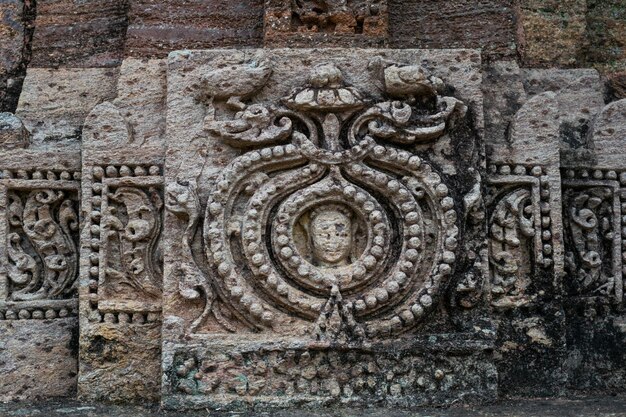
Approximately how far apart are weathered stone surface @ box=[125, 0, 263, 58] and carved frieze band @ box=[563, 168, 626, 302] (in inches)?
66.4

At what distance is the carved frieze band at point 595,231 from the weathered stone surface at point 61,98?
224 cm

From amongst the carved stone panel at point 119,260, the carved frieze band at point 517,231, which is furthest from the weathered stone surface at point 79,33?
the carved frieze band at point 517,231

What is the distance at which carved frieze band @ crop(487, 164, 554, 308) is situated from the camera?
4.75m

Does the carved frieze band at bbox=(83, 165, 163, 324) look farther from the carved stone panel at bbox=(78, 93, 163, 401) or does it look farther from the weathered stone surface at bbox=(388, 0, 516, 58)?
the weathered stone surface at bbox=(388, 0, 516, 58)

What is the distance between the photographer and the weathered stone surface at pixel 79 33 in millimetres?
5453

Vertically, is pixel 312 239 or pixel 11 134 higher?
pixel 11 134

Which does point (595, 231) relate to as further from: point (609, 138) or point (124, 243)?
point (124, 243)

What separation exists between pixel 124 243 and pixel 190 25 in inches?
48.7

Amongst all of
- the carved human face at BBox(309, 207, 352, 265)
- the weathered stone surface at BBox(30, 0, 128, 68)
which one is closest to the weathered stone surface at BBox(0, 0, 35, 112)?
the weathered stone surface at BBox(30, 0, 128, 68)

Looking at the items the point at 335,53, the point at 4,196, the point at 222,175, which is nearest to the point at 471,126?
the point at 335,53

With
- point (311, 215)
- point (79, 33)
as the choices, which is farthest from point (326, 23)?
point (79, 33)

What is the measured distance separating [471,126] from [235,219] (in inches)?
43.9

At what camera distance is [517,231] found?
15.8ft

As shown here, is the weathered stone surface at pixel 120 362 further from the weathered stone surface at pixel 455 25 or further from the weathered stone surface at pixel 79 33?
the weathered stone surface at pixel 455 25
